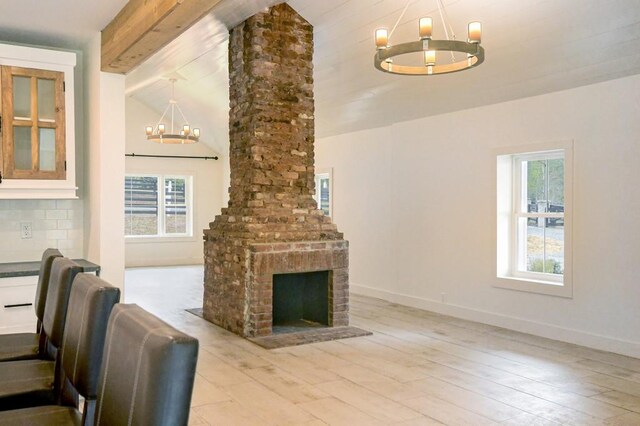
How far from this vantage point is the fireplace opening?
6051 mm

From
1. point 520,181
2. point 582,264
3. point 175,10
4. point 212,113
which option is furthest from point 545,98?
point 212,113

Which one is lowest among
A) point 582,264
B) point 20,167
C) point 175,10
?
point 582,264

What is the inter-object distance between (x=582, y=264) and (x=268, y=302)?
2.95 metres

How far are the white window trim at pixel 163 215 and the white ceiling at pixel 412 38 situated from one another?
4625 millimetres

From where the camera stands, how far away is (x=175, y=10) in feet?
9.66

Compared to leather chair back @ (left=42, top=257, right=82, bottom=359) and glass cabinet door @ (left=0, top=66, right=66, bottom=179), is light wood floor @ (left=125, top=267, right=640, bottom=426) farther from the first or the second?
glass cabinet door @ (left=0, top=66, right=66, bottom=179)

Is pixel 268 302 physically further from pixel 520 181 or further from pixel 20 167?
pixel 520 181

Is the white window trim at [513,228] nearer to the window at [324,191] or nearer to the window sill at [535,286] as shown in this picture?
the window sill at [535,286]

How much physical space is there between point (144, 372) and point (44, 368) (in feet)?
5.14

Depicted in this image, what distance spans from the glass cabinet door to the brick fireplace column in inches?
76.3

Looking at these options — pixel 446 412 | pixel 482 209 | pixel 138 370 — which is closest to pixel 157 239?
pixel 482 209

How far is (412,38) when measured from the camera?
533 centimetres

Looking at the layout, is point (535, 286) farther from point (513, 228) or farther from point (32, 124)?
point (32, 124)

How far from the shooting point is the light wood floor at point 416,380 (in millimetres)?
3498
